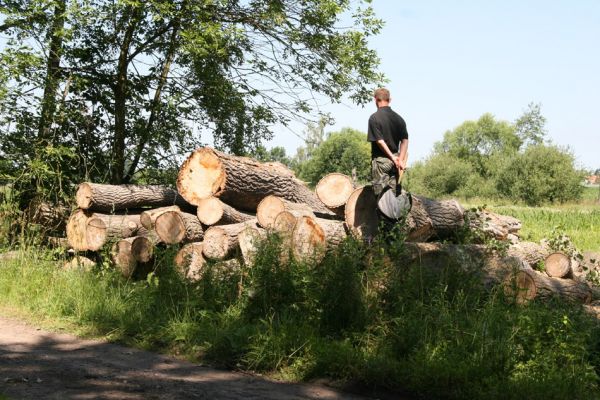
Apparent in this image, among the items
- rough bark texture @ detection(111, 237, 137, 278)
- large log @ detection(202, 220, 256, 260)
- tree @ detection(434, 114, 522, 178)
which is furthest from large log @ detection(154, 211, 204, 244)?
tree @ detection(434, 114, 522, 178)

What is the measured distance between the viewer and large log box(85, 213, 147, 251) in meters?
9.94

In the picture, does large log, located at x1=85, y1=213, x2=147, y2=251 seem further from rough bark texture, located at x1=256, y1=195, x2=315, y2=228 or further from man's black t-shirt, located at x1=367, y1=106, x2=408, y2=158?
man's black t-shirt, located at x1=367, y1=106, x2=408, y2=158

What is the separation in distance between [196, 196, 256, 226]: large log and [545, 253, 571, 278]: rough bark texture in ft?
14.0

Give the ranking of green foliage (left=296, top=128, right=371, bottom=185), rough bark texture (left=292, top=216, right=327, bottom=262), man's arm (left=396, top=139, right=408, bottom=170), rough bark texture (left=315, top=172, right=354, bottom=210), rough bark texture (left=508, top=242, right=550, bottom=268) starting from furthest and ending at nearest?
green foliage (left=296, top=128, right=371, bottom=185)
rough bark texture (left=508, top=242, right=550, bottom=268)
rough bark texture (left=315, top=172, right=354, bottom=210)
man's arm (left=396, top=139, right=408, bottom=170)
rough bark texture (left=292, top=216, right=327, bottom=262)

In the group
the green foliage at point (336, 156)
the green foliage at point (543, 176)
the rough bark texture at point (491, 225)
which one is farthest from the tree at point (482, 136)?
the rough bark texture at point (491, 225)

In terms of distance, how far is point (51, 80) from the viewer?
1180 cm

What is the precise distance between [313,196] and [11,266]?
4151 mm

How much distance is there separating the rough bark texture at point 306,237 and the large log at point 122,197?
9.72ft

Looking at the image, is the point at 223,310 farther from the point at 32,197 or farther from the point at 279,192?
the point at 32,197

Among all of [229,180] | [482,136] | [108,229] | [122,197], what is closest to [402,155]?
[229,180]

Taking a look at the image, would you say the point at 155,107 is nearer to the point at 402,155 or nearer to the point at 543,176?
the point at 402,155

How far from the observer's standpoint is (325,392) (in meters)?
5.71

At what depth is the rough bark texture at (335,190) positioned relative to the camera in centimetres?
930

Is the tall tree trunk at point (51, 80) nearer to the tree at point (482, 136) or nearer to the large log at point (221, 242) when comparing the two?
the large log at point (221, 242)
